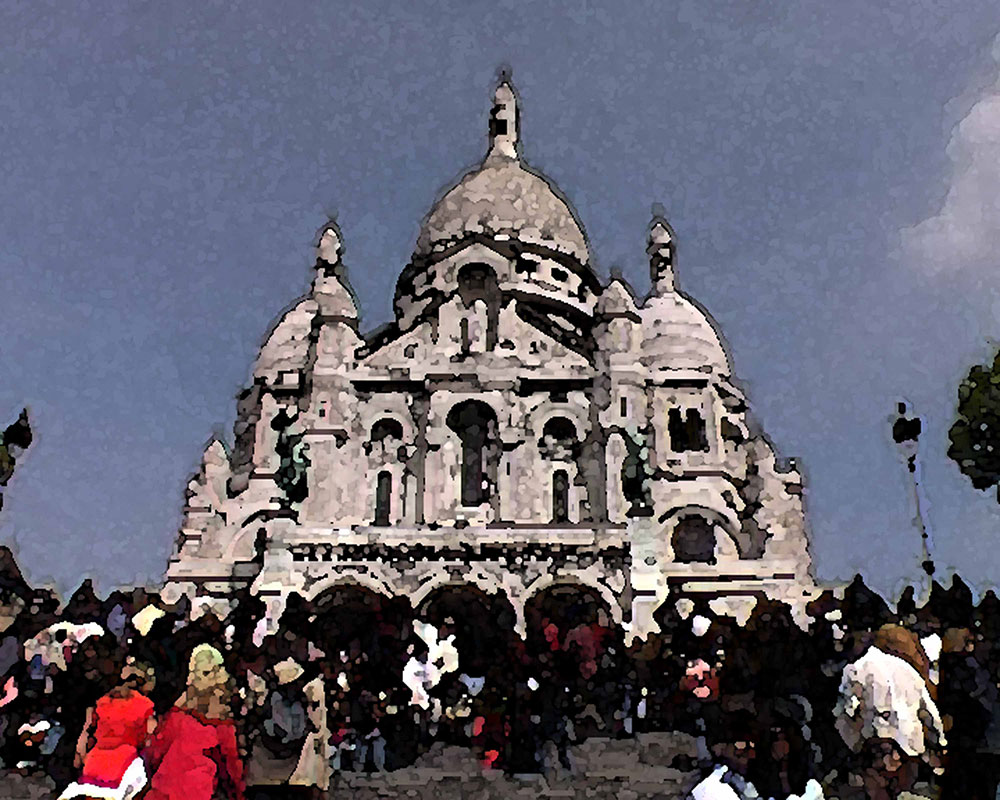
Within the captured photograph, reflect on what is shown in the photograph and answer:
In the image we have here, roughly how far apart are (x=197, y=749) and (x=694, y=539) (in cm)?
2828

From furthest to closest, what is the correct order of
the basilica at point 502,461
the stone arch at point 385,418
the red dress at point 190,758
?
the stone arch at point 385,418, the basilica at point 502,461, the red dress at point 190,758

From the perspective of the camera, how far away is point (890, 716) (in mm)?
8750

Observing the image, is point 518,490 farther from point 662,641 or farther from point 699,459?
point 662,641

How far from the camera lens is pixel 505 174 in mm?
44094

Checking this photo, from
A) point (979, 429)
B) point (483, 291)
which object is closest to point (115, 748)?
point (979, 429)

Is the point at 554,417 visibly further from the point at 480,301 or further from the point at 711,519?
the point at 711,519

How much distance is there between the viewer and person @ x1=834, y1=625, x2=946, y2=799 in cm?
857

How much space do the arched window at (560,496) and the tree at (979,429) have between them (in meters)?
10.5

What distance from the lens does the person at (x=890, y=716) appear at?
857 cm

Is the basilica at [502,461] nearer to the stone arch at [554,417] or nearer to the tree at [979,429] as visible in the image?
the stone arch at [554,417]

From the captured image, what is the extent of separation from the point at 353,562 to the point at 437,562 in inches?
82.5

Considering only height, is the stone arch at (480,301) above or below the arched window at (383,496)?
above

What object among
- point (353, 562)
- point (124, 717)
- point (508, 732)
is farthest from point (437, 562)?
point (124, 717)

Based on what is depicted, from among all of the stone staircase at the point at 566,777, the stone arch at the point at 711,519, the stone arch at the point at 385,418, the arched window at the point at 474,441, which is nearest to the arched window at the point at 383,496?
the stone arch at the point at 385,418
